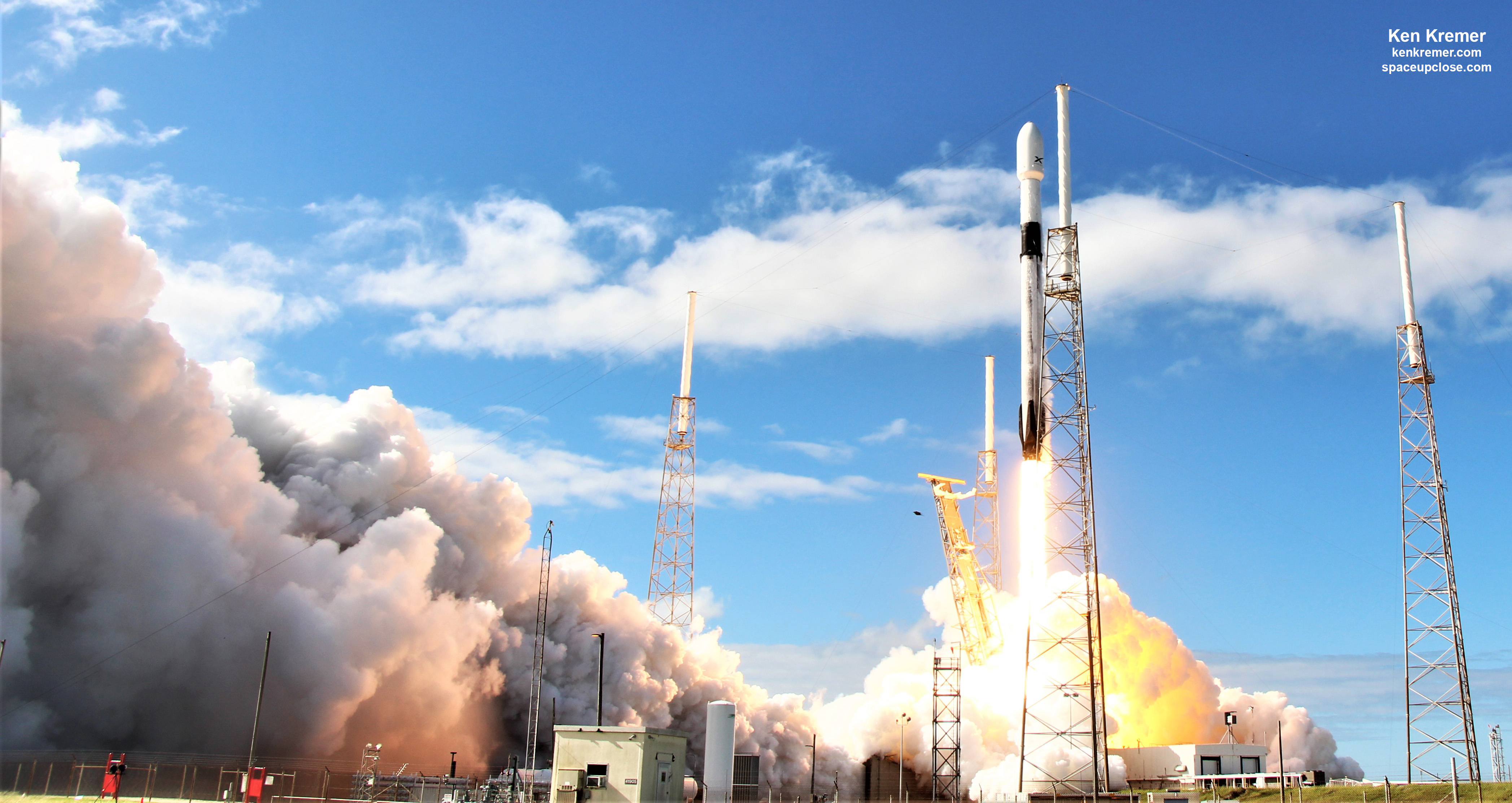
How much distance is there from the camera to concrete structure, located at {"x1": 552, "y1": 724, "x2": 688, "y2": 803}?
36.6 meters

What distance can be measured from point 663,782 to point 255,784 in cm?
1274

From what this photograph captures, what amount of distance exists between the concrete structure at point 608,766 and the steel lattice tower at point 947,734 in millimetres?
19154

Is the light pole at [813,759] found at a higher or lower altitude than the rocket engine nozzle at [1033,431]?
lower

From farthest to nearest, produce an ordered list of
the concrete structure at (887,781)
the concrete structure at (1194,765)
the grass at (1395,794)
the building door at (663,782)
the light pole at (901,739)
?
the concrete structure at (887,781), the light pole at (901,739), the concrete structure at (1194,765), the grass at (1395,794), the building door at (663,782)

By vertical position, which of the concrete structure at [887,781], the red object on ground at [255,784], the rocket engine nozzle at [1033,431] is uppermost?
the rocket engine nozzle at [1033,431]

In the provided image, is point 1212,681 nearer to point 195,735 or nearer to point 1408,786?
point 1408,786

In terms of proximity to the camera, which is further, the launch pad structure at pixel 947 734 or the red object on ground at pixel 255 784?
the launch pad structure at pixel 947 734

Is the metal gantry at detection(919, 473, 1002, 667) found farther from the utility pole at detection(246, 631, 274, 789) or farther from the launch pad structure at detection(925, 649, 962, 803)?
the utility pole at detection(246, 631, 274, 789)

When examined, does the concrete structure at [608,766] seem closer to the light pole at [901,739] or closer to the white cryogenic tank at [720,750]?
the white cryogenic tank at [720,750]

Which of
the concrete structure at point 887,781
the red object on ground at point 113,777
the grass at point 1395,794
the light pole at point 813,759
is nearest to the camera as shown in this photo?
the red object on ground at point 113,777

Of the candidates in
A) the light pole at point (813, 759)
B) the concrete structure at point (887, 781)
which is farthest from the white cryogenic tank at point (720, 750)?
the concrete structure at point (887, 781)

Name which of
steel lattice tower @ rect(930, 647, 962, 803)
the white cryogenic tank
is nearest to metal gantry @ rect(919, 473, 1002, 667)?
steel lattice tower @ rect(930, 647, 962, 803)

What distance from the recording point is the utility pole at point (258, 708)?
122 feet

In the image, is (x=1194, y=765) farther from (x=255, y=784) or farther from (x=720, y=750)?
(x=255, y=784)
